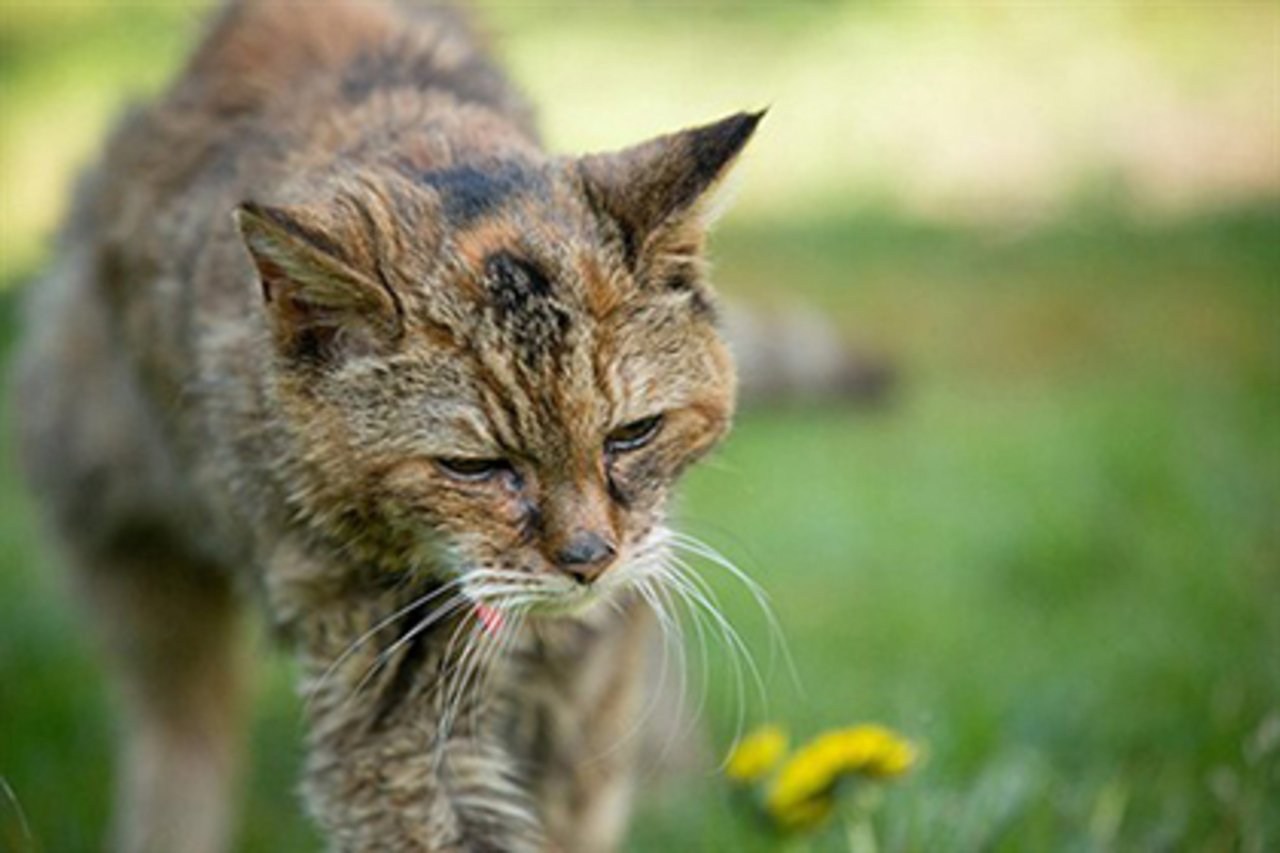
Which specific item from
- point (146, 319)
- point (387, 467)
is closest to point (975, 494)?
point (146, 319)

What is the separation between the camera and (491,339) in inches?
126

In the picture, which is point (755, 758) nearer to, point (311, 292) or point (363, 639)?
point (363, 639)

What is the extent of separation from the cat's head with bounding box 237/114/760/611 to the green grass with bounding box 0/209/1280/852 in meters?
0.67

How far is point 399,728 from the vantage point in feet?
11.2

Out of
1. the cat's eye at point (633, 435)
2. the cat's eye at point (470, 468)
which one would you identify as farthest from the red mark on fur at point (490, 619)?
the cat's eye at point (633, 435)

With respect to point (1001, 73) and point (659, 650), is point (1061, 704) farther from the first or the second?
point (1001, 73)

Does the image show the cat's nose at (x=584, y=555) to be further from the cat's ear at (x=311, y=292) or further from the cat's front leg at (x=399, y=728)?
the cat's ear at (x=311, y=292)

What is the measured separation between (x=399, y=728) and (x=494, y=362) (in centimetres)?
68

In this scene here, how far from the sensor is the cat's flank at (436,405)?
3211 mm

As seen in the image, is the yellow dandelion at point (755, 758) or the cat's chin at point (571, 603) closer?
the cat's chin at point (571, 603)

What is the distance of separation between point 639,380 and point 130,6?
9.61 metres

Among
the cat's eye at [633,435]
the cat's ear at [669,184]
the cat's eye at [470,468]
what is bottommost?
the cat's eye at [633,435]

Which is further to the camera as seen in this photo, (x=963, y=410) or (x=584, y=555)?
(x=963, y=410)

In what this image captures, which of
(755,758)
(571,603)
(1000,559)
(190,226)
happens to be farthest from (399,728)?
(1000,559)
